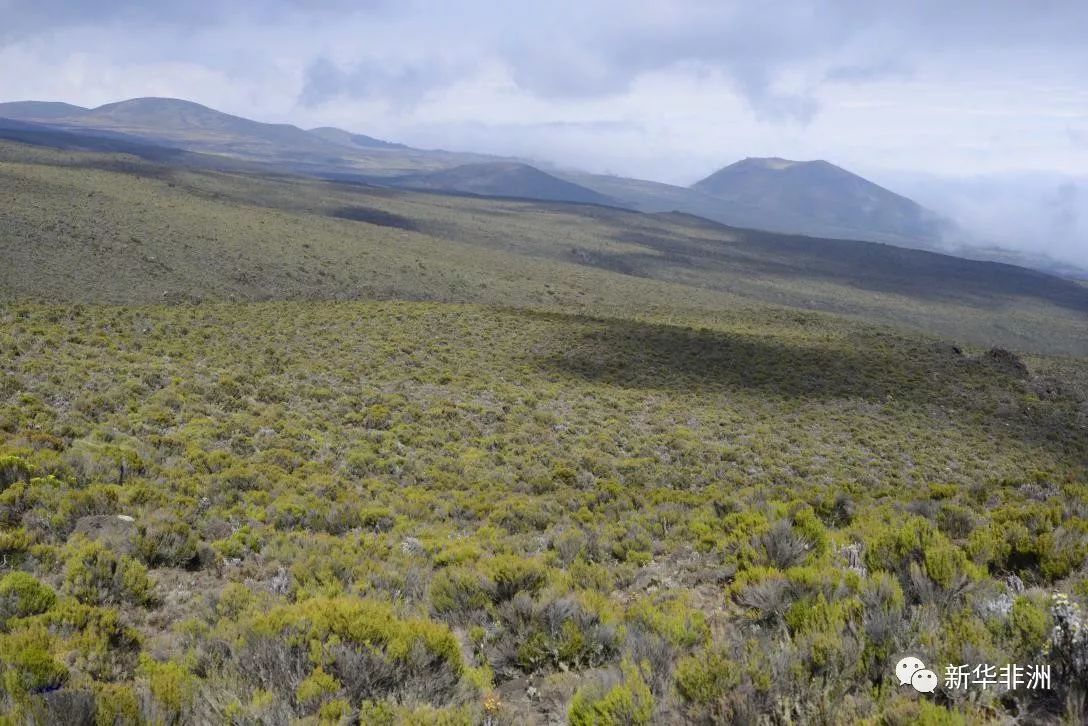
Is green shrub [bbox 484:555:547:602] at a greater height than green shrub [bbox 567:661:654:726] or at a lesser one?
lesser

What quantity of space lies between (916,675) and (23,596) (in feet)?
25.3

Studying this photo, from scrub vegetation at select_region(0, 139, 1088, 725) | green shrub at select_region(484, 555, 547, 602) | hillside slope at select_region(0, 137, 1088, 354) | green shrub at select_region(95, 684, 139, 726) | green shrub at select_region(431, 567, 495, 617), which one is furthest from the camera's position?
hillside slope at select_region(0, 137, 1088, 354)

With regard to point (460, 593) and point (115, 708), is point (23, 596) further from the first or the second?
point (460, 593)

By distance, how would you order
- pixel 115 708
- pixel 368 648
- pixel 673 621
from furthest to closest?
1. pixel 673 621
2. pixel 368 648
3. pixel 115 708

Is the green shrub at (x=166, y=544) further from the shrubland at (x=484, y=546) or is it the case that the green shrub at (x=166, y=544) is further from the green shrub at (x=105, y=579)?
the green shrub at (x=105, y=579)

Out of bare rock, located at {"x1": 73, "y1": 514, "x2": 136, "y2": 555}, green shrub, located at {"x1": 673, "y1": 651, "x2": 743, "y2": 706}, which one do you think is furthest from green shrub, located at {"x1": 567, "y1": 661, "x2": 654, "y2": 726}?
bare rock, located at {"x1": 73, "y1": 514, "x2": 136, "y2": 555}

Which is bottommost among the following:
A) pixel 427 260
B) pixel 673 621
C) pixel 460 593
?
pixel 460 593

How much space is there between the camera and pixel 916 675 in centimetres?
421

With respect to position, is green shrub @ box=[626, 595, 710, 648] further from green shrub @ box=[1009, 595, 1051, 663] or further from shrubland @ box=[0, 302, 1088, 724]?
green shrub @ box=[1009, 595, 1051, 663]

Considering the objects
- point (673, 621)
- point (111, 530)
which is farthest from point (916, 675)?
point (111, 530)

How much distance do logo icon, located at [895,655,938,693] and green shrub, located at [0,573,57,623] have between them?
7447 millimetres

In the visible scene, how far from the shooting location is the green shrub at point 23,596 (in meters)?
5.66

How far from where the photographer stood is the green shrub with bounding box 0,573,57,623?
5.66m

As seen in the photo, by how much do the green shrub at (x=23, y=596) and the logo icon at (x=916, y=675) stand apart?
745cm
